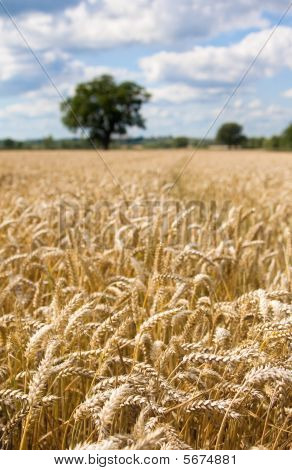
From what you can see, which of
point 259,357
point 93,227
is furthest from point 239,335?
point 93,227

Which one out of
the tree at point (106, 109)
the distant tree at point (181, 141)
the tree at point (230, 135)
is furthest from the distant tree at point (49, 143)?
the tree at point (230, 135)

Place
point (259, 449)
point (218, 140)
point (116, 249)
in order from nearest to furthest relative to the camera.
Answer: point (259, 449), point (116, 249), point (218, 140)

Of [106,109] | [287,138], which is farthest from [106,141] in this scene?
[287,138]

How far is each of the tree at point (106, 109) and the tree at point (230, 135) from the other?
49.7 feet

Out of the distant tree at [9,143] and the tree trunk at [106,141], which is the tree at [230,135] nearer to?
the tree trunk at [106,141]

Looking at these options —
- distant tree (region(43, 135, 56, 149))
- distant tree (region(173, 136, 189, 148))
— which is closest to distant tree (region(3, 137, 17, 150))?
distant tree (region(43, 135, 56, 149))

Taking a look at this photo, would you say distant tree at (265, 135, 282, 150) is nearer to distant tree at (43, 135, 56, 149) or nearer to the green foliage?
the green foliage

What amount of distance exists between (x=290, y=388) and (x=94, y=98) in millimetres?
83042

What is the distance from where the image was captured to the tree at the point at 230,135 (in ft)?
286

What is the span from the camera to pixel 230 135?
86625 mm

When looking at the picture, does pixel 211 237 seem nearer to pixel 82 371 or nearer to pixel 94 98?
pixel 82 371

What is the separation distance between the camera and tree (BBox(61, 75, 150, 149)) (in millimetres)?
77125

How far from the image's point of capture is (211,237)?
4016 millimetres
